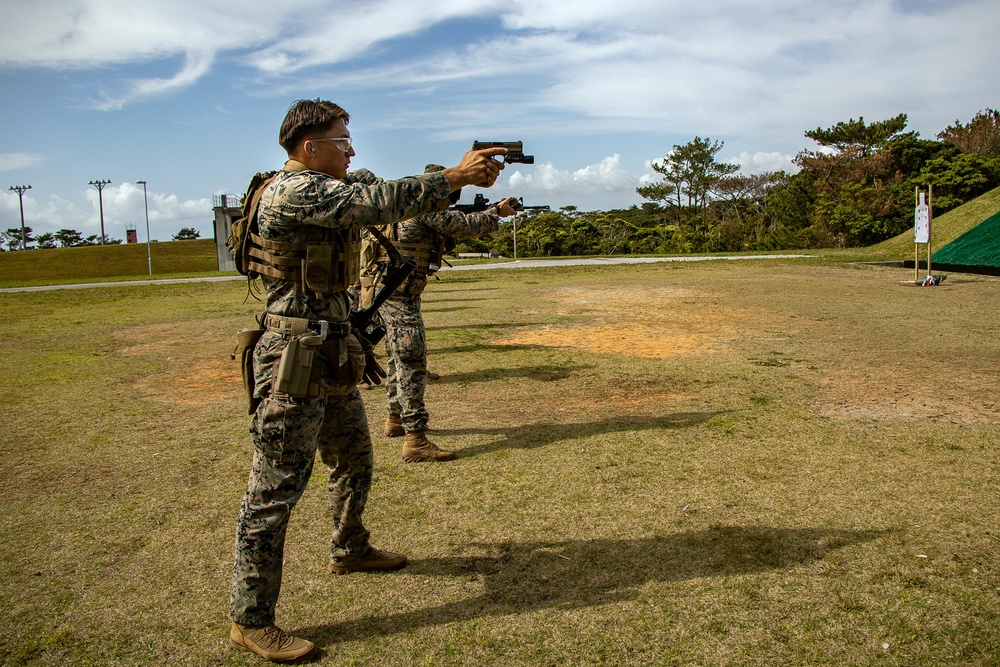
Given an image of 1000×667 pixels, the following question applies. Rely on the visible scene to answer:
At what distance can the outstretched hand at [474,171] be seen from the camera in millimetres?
3125

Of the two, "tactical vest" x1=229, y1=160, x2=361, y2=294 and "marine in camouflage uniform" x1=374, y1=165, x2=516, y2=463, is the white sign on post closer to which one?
"marine in camouflage uniform" x1=374, y1=165, x2=516, y2=463

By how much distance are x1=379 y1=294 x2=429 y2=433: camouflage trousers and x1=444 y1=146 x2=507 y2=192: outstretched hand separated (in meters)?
2.32

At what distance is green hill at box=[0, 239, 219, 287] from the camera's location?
50.4 metres

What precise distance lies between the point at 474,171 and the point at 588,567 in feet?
6.41

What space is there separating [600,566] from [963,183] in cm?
3914

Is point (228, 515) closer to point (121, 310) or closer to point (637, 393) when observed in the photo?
point (637, 393)

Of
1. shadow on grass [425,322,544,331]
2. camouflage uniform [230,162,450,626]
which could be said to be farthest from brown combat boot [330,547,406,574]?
shadow on grass [425,322,544,331]

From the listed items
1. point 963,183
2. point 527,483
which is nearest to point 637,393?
point 527,483

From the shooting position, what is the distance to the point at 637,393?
6969mm

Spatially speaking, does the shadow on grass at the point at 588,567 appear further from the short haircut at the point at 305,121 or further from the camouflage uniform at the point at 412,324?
the short haircut at the point at 305,121

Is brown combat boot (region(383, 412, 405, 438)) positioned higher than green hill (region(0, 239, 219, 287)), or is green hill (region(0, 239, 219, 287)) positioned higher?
green hill (region(0, 239, 219, 287))

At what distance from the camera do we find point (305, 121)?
3.02 m

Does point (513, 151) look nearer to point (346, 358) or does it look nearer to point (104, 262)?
point (346, 358)

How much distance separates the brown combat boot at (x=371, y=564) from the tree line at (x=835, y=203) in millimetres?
30841
